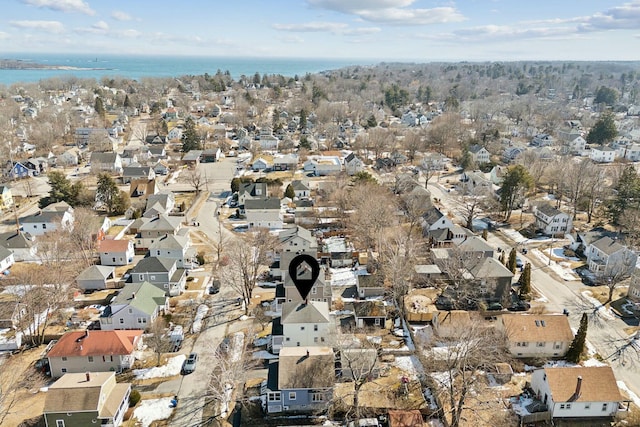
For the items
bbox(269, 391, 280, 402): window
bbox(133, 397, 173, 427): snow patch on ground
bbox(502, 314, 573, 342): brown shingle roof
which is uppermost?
bbox(502, 314, 573, 342): brown shingle roof

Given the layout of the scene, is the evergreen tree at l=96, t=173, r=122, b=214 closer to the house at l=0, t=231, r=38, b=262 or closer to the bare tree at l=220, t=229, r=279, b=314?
the house at l=0, t=231, r=38, b=262

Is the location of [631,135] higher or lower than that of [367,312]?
higher

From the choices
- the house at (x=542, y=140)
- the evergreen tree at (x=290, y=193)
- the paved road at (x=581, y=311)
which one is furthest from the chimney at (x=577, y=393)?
the house at (x=542, y=140)

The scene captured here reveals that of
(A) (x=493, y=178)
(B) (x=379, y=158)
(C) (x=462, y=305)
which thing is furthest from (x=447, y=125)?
(C) (x=462, y=305)

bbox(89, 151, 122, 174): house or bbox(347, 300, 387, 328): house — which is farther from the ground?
bbox(89, 151, 122, 174): house

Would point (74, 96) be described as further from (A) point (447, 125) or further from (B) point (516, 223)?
(B) point (516, 223)

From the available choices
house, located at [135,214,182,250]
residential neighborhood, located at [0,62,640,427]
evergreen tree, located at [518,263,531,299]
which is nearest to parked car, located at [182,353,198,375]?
residential neighborhood, located at [0,62,640,427]

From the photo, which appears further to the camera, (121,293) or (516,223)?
(516,223)
